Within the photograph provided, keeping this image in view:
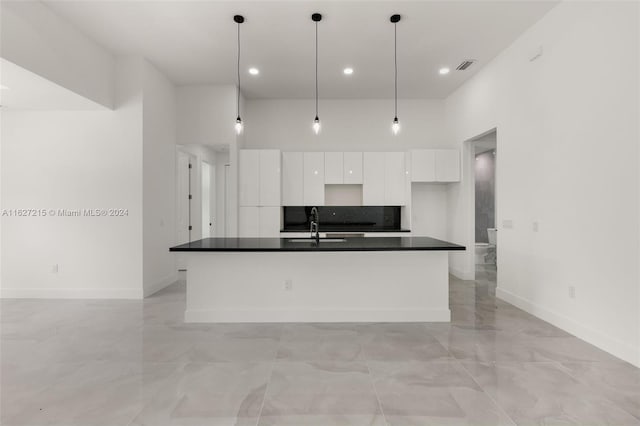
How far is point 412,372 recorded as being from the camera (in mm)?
2566

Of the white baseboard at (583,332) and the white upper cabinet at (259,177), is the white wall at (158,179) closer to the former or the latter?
the white upper cabinet at (259,177)

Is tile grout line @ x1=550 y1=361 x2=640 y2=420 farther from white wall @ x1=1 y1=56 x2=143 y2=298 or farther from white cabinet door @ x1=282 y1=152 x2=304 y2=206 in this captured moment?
white wall @ x1=1 y1=56 x2=143 y2=298

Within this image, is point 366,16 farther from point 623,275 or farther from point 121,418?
point 121,418

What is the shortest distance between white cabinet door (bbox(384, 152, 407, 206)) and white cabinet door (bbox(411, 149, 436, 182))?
0.68 feet

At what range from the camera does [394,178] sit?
6203 mm

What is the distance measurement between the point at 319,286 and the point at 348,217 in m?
3.00

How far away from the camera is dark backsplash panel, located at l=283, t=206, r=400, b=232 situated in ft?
21.5

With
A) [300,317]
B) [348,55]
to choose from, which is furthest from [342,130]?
[300,317]

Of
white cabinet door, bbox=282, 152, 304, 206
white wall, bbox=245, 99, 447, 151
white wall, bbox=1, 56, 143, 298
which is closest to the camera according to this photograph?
white wall, bbox=1, 56, 143, 298

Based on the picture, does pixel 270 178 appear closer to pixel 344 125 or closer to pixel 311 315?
pixel 344 125

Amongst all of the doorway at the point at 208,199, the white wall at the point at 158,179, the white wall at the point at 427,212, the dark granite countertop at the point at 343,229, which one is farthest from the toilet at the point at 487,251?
the white wall at the point at 158,179

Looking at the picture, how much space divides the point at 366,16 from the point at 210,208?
5062 mm

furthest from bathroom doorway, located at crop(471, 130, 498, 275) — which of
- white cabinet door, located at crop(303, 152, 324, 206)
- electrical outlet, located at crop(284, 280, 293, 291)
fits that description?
electrical outlet, located at crop(284, 280, 293, 291)

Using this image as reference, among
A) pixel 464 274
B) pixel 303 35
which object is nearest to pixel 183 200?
pixel 303 35
